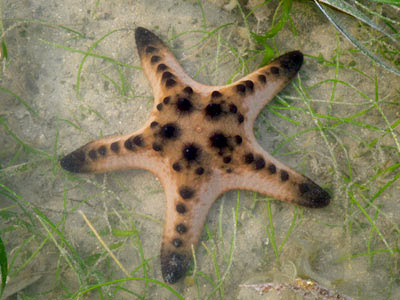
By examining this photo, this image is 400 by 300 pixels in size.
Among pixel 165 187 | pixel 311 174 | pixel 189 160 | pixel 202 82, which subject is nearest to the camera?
pixel 189 160

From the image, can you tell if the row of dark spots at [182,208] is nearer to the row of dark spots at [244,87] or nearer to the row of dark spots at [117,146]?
the row of dark spots at [117,146]

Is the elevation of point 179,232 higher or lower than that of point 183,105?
lower

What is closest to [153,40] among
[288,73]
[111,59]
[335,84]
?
[111,59]

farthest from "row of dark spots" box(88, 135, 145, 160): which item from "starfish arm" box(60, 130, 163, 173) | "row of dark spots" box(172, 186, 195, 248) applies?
"row of dark spots" box(172, 186, 195, 248)

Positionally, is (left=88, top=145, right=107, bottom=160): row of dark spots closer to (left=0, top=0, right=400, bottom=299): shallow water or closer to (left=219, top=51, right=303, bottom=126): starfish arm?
(left=0, top=0, right=400, bottom=299): shallow water

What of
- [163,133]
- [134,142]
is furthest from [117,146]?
[163,133]

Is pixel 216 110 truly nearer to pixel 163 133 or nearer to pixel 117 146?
pixel 163 133

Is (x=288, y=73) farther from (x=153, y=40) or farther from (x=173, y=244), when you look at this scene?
(x=173, y=244)
